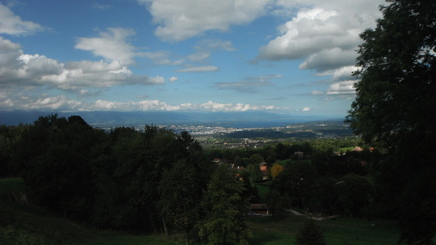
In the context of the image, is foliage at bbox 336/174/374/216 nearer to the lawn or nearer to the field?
the lawn

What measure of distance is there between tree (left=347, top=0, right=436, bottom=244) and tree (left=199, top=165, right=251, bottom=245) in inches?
434

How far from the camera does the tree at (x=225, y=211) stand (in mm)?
19844

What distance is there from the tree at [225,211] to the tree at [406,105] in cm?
1102

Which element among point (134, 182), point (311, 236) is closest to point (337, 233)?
point (311, 236)

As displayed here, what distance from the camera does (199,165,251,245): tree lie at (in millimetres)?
19844

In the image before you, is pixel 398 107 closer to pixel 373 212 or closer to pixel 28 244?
pixel 28 244

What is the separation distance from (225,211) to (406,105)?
13955mm

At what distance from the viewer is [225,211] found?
1981 cm

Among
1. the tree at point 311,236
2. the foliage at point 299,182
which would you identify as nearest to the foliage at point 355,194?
the foliage at point 299,182

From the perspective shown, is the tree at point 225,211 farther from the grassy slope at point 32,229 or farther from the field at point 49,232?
the grassy slope at point 32,229

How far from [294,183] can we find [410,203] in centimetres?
4584

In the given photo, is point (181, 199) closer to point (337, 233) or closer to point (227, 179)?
point (227, 179)

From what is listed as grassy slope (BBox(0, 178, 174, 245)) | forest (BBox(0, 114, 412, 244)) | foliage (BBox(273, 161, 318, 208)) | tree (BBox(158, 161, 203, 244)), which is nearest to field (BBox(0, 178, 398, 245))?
grassy slope (BBox(0, 178, 174, 245))

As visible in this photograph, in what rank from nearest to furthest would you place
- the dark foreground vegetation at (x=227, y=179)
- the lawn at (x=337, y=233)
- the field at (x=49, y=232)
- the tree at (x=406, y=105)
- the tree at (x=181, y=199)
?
the tree at (x=406, y=105)
the dark foreground vegetation at (x=227, y=179)
the field at (x=49, y=232)
the tree at (x=181, y=199)
the lawn at (x=337, y=233)
